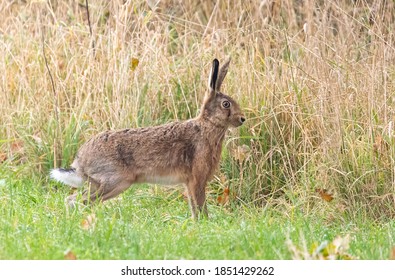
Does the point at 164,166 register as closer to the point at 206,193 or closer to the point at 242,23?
the point at 206,193

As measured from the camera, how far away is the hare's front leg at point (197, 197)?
7641 mm

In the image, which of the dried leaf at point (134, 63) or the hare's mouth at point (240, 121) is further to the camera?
the dried leaf at point (134, 63)

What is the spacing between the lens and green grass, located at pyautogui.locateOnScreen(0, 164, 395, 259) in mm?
5750

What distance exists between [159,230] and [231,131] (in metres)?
2.13

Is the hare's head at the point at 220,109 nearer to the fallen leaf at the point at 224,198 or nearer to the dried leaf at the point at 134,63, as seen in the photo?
the fallen leaf at the point at 224,198

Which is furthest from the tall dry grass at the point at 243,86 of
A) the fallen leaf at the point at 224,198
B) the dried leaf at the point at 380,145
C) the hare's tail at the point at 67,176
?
the hare's tail at the point at 67,176

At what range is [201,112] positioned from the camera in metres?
8.20

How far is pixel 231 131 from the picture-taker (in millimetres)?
8711

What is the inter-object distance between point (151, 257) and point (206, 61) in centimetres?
417

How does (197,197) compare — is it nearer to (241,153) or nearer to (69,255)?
(241,153)

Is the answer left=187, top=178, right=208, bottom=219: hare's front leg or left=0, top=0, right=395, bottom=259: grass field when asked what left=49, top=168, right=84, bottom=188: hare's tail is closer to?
left=0, top=0, right=395, bottom=259: grass field

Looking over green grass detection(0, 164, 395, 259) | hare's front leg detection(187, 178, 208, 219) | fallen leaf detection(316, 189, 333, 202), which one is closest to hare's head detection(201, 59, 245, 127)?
hare's front leg detection(187, 178, 208, 219)

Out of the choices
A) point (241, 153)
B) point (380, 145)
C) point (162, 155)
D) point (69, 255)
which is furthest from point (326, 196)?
point (69, 255)

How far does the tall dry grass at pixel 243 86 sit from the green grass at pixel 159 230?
43 centimetres
